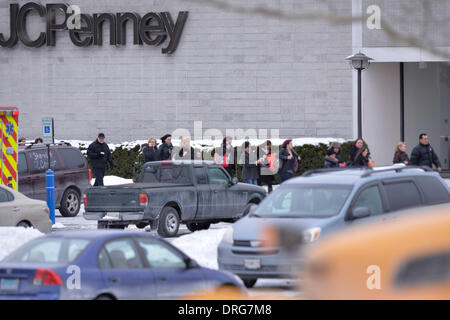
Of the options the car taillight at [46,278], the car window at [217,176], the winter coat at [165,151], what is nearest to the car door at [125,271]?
the car taillight at [46,278]

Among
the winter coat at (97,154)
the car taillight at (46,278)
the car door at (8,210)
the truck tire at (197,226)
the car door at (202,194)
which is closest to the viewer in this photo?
the car taillight at (46,278)

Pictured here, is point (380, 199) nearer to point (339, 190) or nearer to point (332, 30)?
point (339, 190)

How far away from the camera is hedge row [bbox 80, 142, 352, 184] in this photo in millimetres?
32781

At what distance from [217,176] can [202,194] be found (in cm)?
77

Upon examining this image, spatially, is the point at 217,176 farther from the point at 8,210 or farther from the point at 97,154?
the point at 97,154

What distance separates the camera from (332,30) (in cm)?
3466

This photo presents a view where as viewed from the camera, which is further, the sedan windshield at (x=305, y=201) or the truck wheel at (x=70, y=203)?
the truck wheel at (x=70, y=203)

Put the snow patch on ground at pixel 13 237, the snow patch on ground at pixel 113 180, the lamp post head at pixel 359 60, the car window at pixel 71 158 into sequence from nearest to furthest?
the snow patch on ground at pixel 13 237 → the car window at pixel 71 158 → the lamp post head at pixel 359 60 → the snow patch on ground at pixel 113 180

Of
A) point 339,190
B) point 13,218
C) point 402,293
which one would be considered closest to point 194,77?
point 13,218

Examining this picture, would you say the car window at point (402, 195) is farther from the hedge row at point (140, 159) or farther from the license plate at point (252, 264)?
the hedge row at point (140, 159)

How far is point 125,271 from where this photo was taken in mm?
9844

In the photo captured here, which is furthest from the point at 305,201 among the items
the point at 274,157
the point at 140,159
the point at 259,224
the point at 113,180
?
the point at 140,159

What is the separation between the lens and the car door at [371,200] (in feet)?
45.5

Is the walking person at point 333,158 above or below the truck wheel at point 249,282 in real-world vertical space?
above
